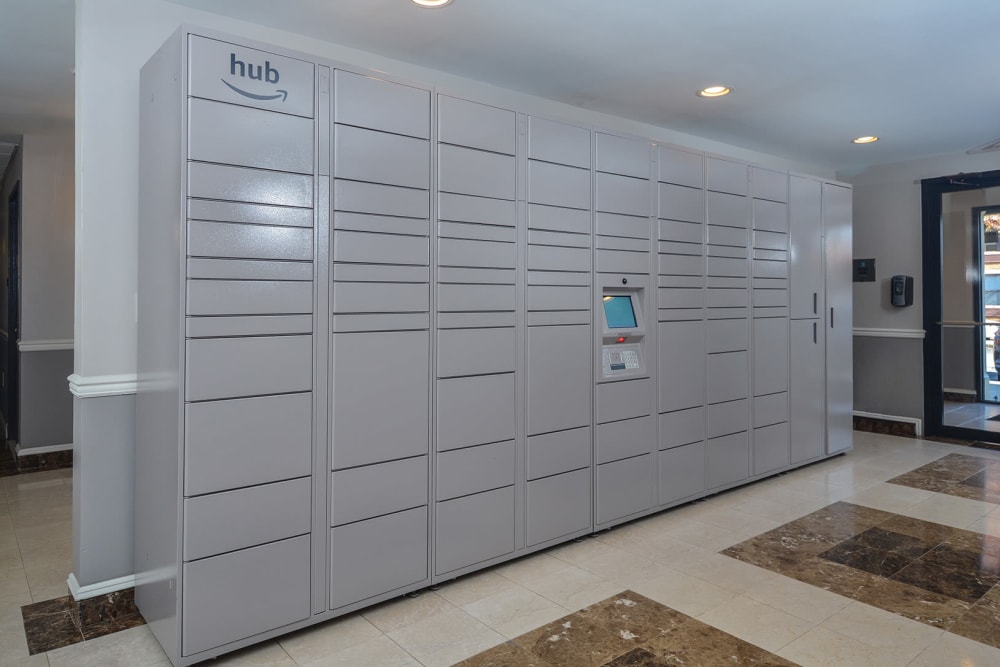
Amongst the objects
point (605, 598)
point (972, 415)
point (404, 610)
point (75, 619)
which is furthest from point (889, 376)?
point (75, 619)

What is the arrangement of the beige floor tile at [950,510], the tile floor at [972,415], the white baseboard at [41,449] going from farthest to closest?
the tile floor at [972,415] → the white baseboard at [41,449] → the beige floor tile at [950,510]

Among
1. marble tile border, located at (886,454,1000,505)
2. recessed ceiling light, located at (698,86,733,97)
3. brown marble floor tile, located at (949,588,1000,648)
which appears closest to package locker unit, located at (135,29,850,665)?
recessed ceiling light, located at (698,86,733,97)

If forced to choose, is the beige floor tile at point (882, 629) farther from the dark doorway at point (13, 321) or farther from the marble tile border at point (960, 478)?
the dark doorway at point (13, 321)

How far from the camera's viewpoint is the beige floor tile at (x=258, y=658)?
2.32 meters

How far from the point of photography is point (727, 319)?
14.3ft

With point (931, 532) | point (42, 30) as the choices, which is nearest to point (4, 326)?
point (42, 30)

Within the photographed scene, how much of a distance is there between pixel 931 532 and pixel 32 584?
4777 millimetres

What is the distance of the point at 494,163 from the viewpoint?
10.1 ft

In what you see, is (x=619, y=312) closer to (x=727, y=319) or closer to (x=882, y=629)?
(x=727, y=319)

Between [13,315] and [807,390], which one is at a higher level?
[13,315]

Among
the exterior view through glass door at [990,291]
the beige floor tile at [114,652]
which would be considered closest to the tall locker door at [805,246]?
the exterior view through glass door at [990,291]

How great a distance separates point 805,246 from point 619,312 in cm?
219

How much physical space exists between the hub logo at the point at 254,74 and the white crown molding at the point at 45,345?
4.04 m

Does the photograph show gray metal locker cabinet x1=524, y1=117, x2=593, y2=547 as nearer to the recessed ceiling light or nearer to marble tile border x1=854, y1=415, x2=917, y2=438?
the recessed ceiling light
